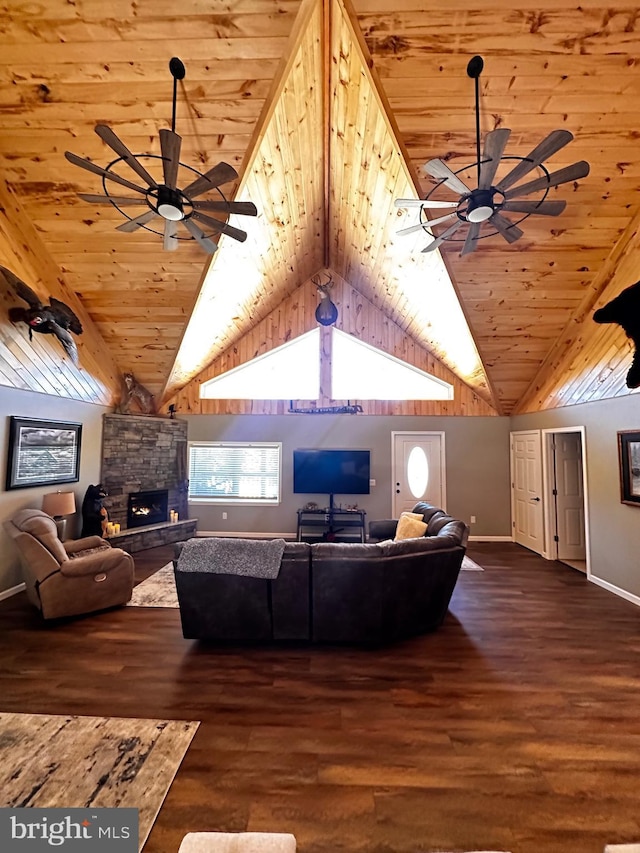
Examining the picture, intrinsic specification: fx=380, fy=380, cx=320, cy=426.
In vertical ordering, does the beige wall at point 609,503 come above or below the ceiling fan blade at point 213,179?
below

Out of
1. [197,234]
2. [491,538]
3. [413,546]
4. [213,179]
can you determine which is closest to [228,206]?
[213,179]

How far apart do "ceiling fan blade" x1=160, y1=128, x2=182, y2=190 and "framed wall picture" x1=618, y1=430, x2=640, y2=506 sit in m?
5.11

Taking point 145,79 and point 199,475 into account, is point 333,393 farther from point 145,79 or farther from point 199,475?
point 145,79

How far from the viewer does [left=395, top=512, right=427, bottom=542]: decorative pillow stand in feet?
14.2

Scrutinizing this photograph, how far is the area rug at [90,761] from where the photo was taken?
179 centimetres

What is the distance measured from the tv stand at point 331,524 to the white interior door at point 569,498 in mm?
3111

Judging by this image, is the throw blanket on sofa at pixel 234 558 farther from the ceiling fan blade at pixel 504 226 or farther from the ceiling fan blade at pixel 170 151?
the ceiling fan blade at pixel 504 226

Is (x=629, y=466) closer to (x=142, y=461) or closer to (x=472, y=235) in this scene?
(x=472, y=235)

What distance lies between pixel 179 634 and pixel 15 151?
15.3 ft

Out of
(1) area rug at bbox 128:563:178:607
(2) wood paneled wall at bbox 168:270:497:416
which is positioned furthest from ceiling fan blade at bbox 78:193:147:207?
(2) wood paneled wall at bbox 168:270:497:416

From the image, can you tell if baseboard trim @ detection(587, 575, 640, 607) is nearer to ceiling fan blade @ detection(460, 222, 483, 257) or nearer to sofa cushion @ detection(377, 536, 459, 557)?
sofa cushion @ detection(377, 536, 459, 557)

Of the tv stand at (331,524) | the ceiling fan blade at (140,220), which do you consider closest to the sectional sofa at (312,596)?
the ceiling fan blade at (140,220)

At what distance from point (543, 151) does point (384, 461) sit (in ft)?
17.5

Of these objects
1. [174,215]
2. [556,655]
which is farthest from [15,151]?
[556,655]
